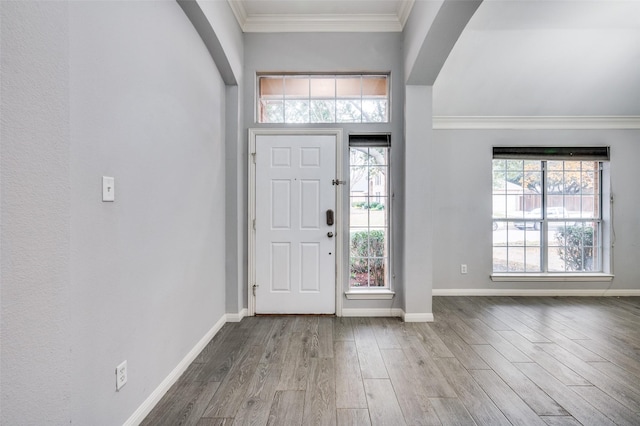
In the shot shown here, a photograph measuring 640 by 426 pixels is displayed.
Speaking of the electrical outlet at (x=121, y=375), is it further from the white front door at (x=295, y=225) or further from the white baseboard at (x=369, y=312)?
the white baseboard at (x=369, y=312)

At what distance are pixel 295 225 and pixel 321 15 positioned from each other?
2.19 meters

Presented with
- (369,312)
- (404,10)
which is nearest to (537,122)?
(404,10)

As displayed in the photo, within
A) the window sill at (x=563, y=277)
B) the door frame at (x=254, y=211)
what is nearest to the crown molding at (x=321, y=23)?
the door frame at (x=254, y=211)

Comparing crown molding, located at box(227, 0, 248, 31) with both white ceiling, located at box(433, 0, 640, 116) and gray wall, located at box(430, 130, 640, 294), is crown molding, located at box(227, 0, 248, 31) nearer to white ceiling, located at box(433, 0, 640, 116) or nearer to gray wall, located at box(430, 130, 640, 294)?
white ceiling, located at box(433, 0, 640, 116)

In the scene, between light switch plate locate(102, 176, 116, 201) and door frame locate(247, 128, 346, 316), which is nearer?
light switch plate locate(102, 176, 116, 201)

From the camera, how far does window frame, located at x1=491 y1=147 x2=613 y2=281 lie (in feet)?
13.6

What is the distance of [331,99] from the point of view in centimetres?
343

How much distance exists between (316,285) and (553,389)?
208 cm

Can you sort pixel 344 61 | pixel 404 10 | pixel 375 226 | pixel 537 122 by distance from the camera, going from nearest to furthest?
pixel 404 10 → pixel 344 61 → pixel 375 226 → pixel 537 122

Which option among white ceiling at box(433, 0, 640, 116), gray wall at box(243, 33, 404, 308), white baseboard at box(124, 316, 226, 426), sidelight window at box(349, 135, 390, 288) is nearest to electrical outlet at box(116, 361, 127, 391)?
white baseboard at box(124, 316, 226, 426)

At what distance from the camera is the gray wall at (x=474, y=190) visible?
414 centimetres

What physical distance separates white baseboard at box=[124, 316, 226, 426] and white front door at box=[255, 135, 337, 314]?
84 cm

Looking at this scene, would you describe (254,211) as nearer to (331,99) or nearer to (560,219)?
(331,99)

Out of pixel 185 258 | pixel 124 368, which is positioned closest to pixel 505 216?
pixel 185 258
